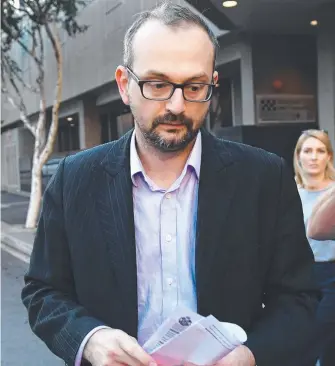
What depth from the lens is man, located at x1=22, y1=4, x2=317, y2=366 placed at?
1.58 metres

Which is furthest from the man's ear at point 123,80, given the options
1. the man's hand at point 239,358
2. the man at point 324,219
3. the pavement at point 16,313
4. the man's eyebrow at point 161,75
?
the pavement at point 16,313

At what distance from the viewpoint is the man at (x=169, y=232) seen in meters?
1.58

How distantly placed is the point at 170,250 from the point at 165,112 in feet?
1.40

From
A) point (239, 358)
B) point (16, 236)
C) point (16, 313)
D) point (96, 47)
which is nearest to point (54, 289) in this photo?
point (239, 358)

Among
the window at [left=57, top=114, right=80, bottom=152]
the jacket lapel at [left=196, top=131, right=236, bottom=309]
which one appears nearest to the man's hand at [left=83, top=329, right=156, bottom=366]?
the jacket lapel at [left=196, top=131, right=236, bottom=309]

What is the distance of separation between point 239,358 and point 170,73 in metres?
0.83

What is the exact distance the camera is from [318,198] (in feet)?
10.3

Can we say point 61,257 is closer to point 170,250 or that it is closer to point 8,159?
point 170,250

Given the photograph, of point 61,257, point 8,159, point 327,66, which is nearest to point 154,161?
point 61,257

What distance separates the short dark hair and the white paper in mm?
756

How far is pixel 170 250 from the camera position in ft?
5.53

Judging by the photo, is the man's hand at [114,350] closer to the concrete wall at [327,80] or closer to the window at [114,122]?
the concrete wall at [327,80]

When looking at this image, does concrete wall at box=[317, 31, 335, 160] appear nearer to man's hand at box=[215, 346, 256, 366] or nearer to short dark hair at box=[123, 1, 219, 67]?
short dark hair at box=[123, 1, 219, 67]

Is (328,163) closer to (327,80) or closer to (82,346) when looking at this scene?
(82,346)
